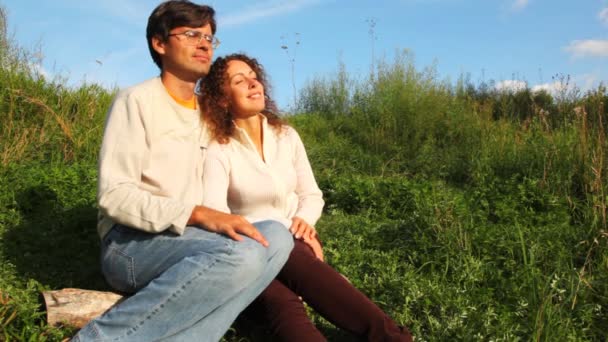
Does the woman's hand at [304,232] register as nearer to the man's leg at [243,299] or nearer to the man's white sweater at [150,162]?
the man's leg at [243,299]

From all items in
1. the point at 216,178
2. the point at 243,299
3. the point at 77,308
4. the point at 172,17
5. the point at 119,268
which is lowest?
the point at 77,308

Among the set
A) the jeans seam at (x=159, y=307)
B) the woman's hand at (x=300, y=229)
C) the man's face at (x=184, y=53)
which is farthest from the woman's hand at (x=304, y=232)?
the man's face at (x=184, y=53)

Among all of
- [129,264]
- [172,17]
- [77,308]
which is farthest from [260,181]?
[77,308]

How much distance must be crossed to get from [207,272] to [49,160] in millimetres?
4024

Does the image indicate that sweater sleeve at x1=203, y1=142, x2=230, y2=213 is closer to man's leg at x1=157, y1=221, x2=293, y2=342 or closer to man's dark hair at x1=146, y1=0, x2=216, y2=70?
man's leg at x1=157, y1=221, x2=293, y2=342

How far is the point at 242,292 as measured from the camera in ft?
8.36

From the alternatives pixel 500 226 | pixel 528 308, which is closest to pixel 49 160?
pixel 500 226

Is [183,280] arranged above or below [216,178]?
below

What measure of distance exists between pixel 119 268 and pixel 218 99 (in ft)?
3.51

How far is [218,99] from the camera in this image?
125 inches

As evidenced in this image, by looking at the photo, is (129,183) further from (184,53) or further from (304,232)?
(304,232)

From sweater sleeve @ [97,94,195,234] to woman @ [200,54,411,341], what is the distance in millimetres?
389

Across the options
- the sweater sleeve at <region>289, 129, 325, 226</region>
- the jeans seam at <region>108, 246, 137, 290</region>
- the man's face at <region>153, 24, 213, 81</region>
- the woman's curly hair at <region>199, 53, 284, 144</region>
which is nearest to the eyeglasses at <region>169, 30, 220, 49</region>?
the man's face at <region>153, 24, 213, 81</region>

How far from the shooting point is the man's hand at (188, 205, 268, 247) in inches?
100
